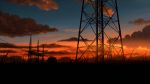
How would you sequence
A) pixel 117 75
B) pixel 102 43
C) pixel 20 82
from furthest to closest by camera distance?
pixel 102 43 → pixel 117 75 → pixel 20 82

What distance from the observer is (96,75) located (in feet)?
50.2

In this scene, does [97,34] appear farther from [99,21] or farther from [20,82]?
[20,82]

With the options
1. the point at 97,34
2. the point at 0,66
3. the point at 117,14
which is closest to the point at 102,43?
the point at 97,34

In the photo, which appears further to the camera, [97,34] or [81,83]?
[97,34]

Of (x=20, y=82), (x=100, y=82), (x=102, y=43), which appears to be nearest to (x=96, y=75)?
(x=100, y=82)

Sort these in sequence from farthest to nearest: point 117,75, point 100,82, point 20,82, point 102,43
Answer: point 102,43
point 117,75
point 100,82
point 20,82

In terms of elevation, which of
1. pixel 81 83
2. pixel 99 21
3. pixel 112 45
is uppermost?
pixel 99 21

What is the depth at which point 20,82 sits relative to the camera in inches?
538

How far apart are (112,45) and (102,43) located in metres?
1.57

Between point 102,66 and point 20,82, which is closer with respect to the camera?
point 20,82

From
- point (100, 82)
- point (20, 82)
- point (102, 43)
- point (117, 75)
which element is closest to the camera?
point (20, 82)

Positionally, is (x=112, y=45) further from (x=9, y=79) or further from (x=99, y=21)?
(x=9, y=79)

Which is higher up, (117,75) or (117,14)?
(117,14)

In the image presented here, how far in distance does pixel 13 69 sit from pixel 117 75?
17.3 ft
